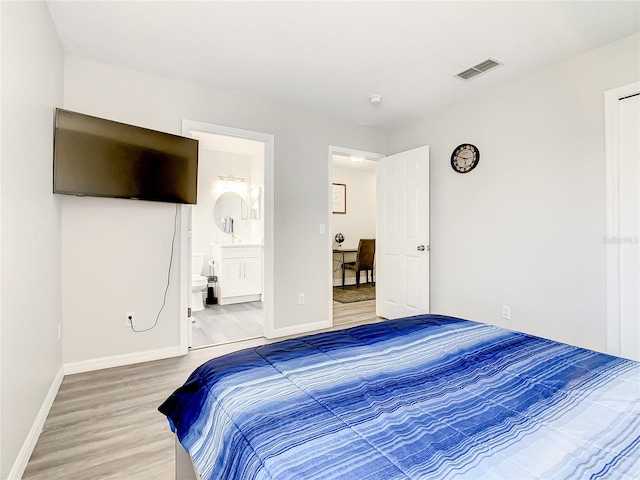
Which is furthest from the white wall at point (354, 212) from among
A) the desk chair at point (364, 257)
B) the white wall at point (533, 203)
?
the white wall at point (533, 203)

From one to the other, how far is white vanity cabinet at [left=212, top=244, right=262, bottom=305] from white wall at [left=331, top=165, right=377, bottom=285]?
211cm

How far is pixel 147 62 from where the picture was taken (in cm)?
258

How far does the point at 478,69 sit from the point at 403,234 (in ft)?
5.89

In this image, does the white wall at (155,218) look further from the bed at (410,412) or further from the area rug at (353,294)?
the bed at (410,412)

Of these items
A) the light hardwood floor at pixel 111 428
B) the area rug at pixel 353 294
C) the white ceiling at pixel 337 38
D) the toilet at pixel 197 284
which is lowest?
the light hardwood floor at pixel 111 428

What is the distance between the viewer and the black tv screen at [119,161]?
2184mm

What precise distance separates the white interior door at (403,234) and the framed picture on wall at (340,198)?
99.8 inches

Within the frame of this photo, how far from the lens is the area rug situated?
5227 mm

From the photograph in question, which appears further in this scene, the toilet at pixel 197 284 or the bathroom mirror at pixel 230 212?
the bathroom mirror at pixel 230 212

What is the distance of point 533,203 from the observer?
2754 millimetres

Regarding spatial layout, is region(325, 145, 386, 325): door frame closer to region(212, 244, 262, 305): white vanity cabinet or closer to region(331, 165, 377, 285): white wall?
region(212, 244, 262, 305): white vanity cabinet

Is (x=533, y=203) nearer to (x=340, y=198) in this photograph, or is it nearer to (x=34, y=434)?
(x=34, y=434)

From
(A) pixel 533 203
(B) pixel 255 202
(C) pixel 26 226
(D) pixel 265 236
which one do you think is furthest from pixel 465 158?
(C) pixel 26 226

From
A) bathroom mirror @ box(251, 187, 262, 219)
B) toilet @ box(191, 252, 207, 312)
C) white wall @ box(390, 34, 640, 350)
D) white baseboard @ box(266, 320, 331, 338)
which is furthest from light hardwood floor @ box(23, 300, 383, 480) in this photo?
bathroom mirror @ box(251, 187, 262, 219)
